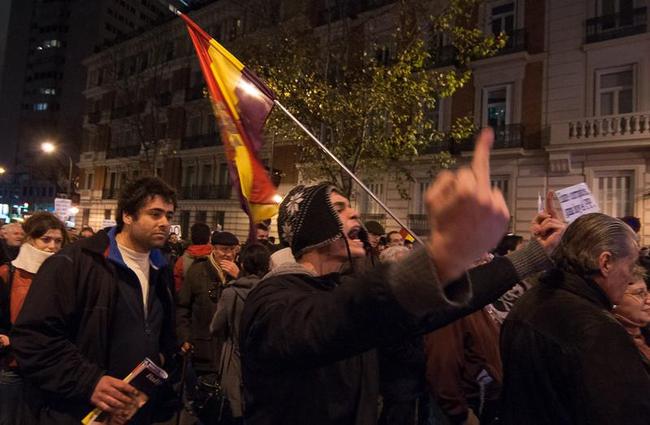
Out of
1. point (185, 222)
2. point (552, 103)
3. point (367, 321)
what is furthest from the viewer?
point (185, 222)

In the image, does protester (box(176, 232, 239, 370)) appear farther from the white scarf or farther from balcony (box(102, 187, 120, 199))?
balcony (box(102, 187, 120, 199))

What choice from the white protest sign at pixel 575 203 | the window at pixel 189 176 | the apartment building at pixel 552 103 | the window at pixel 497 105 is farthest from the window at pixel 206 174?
the white protest sign at pixel 575 203

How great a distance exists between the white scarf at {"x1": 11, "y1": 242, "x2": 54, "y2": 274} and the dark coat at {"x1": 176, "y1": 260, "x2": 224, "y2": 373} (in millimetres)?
1610

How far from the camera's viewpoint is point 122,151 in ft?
111

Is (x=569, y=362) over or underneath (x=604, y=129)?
underneath

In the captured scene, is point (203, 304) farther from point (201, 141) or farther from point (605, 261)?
point (201, 141)

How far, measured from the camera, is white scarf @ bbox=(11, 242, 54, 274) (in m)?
3.69

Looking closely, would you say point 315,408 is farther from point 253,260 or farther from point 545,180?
point 545,180

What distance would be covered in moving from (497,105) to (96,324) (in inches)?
673

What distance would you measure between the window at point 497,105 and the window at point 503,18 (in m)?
2.02

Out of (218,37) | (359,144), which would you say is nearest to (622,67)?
(359,144)

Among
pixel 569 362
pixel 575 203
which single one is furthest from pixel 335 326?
pixel 575 203

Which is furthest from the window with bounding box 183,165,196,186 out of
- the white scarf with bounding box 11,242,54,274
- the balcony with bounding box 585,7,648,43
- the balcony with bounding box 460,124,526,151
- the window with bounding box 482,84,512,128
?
the white scarf with bounding box 11,242,54,274

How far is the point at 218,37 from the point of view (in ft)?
90.5
